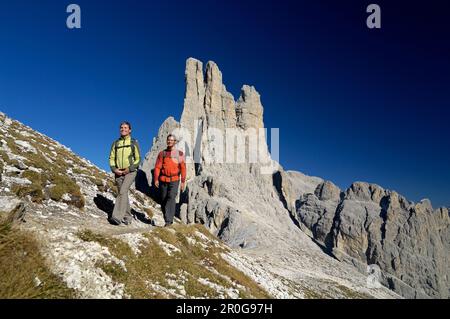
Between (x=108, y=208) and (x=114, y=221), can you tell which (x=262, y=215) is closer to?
(x=108, y=208)

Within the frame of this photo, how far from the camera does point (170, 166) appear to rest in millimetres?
15719

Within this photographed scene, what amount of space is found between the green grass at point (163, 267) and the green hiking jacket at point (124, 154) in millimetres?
3473

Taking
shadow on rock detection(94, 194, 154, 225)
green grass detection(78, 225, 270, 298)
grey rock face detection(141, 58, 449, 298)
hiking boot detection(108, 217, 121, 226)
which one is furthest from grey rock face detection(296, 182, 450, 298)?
hiking boot detection(108, 217, 121, 226)

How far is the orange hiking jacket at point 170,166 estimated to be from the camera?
620 inches

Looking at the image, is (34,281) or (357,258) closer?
(34,281)

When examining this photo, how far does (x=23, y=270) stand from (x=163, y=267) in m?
4.62

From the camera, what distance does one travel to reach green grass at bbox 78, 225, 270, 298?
969 centimetres

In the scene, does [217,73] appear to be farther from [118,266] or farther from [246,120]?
[118,266]

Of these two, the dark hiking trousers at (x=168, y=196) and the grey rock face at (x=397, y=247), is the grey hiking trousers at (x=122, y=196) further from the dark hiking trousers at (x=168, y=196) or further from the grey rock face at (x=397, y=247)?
the grey rock face at (x=397, y=247)

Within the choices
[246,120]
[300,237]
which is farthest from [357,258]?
[246,120]

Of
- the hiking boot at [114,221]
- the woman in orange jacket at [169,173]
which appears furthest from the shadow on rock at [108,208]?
the woman in orange jacket at [169,173]

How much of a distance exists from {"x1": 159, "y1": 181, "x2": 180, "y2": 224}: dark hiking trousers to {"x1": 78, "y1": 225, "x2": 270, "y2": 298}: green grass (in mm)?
1033

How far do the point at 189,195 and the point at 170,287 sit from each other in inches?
4854
